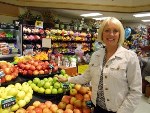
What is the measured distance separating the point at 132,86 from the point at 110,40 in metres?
0.46

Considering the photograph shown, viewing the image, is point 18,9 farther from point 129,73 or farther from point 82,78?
point 129,73

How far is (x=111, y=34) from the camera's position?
6.30 ft

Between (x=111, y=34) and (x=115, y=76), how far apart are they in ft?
1.26

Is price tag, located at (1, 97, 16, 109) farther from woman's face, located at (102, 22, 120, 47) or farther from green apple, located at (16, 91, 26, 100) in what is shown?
woman's face, located at (102, 22, 120, 47)

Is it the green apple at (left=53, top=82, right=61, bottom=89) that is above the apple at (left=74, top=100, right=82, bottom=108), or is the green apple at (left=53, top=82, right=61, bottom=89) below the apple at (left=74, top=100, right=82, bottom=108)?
above

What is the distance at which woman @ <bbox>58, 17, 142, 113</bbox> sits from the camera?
6.09 feet

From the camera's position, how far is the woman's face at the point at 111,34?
1924 mm

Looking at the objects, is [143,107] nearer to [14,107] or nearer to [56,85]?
[56,85]

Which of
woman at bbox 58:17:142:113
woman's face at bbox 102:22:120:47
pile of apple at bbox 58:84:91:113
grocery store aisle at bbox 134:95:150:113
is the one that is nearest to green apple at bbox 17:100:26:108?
pile of apple at bbox 58:84:91:113

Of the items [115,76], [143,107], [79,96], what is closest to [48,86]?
[79,96]

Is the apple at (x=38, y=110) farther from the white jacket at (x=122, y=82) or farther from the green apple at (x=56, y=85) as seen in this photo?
the white jacket at (x=122, y=82)

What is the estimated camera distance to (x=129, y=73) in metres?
1.85

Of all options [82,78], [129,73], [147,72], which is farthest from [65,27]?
[129,73]

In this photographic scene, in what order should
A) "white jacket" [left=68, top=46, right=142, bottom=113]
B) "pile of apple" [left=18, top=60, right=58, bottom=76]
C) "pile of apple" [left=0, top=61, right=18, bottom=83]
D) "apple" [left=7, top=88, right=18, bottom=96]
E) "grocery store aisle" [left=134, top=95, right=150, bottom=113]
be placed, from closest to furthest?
"white jacket" [left=68, top=46, right=142, bottom=113]
"apple" [left=7, top=88, right=18, bottom=96]
"pile of apple" [left=0, top=61, right=18, bottom=83]
"pile of apple" [left=18, top=60, right=58, bottom=76]
"grocery store aisle" [left=134, top=95, right=150, bottom=113]
